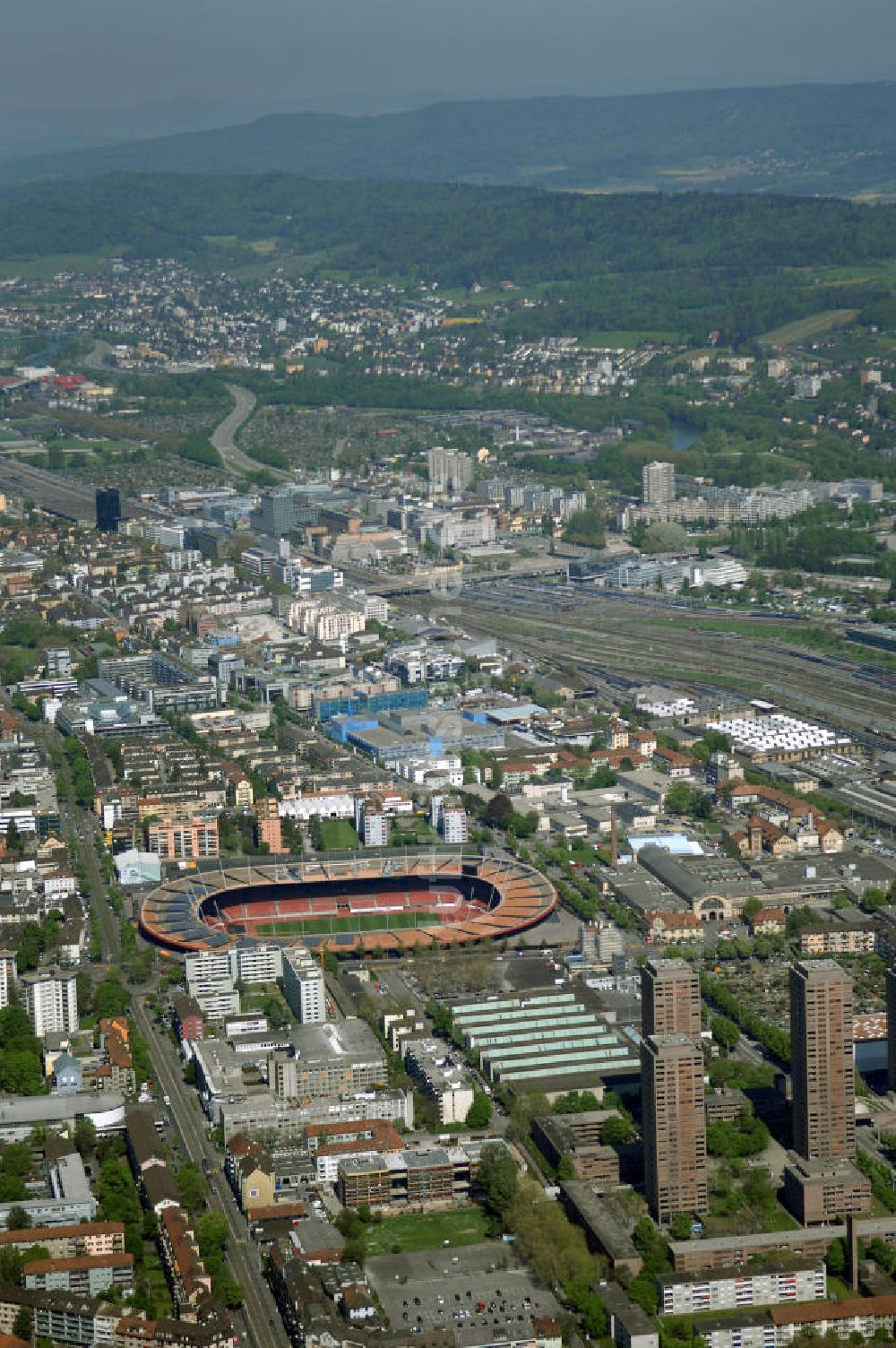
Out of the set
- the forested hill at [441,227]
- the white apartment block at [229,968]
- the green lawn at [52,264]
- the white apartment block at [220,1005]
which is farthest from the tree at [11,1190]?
the green lawn at [52,264]

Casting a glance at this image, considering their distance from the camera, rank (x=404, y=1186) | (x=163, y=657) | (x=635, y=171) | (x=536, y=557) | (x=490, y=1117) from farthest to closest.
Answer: (x=635, y=171) → (x=536, y=557) → (x=163, y=657) → (x=490, y=1117) → (x=404, y=1186)

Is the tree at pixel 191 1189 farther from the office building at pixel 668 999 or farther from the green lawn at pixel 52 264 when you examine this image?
the green lawn at pixel 52 264

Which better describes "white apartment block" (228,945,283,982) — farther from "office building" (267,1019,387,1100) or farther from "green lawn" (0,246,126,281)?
"green lawn" (0,246,126,281)

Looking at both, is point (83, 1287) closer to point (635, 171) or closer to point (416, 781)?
point (416, 781)

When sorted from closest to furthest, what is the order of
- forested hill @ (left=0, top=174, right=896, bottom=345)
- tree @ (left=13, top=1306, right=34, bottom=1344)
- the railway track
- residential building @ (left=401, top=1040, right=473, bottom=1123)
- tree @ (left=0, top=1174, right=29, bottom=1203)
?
tree @ (left=13, top=1306, right=34, bottom=1344) < tree @ (left=0, top=1174, right=29, bottom=1203) < residential building @ (left=401, top=1040, right=473, bottom=1123) < the railway track < forested hill @ (left=0, top=174, right=896, bottom=345)

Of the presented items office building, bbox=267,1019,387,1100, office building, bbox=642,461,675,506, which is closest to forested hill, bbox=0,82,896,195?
office building, bbox=642,461,675,506

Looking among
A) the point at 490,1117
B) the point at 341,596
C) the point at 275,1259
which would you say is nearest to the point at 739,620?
the point at 341,596
